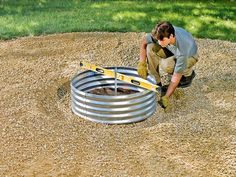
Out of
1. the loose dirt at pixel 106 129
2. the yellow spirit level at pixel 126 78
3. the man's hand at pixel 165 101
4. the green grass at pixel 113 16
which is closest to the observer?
the loose dirt at pixel 106 129

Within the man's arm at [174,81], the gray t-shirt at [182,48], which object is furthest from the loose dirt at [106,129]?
the gray t-shirt at [182,48]

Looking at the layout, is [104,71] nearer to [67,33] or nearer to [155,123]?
[155,123]

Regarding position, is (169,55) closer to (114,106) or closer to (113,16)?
(114,106)

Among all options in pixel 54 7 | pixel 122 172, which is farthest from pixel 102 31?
pixel 122 172

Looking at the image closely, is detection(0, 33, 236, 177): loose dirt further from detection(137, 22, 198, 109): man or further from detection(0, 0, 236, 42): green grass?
detection(0, 0, 236, 42): green grass

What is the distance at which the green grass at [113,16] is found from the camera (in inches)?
342

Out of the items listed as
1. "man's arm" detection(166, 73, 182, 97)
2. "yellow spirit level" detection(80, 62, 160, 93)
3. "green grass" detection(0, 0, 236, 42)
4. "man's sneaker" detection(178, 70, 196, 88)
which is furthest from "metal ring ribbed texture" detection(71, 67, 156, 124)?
"green grass" detection(0, 0, 236, 42)

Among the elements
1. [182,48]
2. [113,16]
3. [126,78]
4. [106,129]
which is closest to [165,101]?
[126,78]

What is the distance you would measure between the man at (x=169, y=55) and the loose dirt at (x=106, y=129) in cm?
29

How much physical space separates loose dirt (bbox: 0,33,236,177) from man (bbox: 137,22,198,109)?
285 millimetres

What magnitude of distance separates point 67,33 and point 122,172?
4385mm

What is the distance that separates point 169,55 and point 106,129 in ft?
4.23

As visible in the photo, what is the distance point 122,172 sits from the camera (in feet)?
14.9

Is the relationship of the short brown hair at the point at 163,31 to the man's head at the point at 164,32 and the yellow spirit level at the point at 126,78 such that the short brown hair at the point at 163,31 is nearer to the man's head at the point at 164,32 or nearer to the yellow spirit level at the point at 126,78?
the man's head at the point at 164,32
